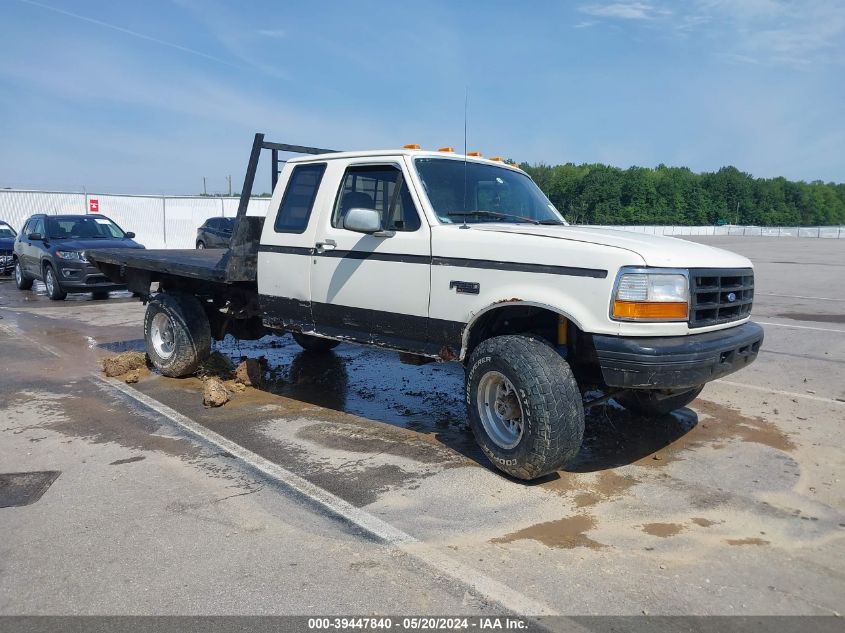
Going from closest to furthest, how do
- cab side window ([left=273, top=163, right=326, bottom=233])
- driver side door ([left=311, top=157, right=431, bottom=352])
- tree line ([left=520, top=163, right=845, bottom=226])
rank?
driver side door ([left=311, top=157, right=431, bottom=352]) < cab side window ([left=273, top=163, right=326, bottom=233]) < tree line ([left=520, top=163, right=845, bottom=226])

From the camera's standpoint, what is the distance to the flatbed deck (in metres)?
6.71

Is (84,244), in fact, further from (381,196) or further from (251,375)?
(381,196)

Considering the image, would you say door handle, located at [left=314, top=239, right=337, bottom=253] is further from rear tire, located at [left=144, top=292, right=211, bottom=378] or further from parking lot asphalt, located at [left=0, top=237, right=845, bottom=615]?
rear tire, located at [left=144, top=292, right=211, bottom=378]

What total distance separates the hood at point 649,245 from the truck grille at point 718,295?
56 millimetres

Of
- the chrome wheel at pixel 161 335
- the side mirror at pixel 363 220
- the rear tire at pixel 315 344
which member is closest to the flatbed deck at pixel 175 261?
the chrome wheel at pixel 161 335

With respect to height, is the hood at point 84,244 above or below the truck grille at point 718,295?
above

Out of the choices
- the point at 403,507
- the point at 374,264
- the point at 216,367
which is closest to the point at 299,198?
the point at 374,264

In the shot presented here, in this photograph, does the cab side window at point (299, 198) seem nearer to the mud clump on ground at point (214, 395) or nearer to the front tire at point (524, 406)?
the mud clump on ground at point (214, 395)

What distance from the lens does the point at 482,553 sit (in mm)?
3633

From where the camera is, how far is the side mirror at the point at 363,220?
5.01m

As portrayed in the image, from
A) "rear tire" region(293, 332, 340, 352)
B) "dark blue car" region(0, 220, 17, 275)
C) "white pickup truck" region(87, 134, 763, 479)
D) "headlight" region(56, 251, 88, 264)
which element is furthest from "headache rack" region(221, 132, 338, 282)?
"dark blue car" region(0, 220, 17, 275)

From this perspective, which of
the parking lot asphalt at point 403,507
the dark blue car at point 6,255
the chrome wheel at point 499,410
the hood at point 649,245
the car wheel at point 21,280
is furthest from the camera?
the dark blue car at point 6,255

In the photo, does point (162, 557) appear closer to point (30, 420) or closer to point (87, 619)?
point (87, 619)

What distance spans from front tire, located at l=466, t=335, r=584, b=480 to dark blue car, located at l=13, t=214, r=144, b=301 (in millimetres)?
10757
